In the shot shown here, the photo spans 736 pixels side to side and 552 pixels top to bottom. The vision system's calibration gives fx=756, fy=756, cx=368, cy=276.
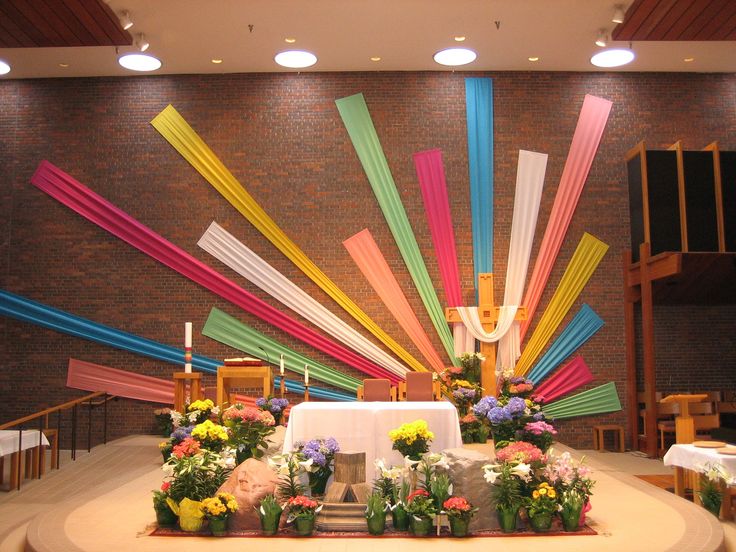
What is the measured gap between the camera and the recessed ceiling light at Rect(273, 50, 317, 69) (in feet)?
38.1

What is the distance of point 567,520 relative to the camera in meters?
5.64

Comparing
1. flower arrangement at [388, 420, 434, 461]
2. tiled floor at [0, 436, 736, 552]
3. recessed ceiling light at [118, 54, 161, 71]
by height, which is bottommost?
tiled floor at [0, 436, 736, 552]

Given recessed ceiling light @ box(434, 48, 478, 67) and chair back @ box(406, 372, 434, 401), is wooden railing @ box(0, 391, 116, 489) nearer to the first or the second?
chair back @ box(406, 372, 434, 401)

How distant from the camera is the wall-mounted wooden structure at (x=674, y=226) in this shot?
440 inches

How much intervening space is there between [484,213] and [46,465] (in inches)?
287

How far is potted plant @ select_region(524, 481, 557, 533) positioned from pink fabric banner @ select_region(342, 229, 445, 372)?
600 cm

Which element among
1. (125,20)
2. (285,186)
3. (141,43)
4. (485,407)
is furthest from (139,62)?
(485,407)

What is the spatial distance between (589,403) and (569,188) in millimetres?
3402

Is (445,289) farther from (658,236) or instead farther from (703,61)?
(703,61)

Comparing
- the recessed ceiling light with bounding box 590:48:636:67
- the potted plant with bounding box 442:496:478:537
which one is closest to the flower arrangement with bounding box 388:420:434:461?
the potted plant with bounding box 442:496:478:537

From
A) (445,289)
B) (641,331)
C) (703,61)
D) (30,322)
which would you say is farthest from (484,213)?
(30,322)

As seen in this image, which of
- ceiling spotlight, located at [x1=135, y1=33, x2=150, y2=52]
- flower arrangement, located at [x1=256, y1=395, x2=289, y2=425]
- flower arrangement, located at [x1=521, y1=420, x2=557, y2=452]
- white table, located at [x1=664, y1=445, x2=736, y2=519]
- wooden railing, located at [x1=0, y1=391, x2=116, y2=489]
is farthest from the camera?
ceiling spotlight, located at [x1=135, y1=33, x2=150, y2=52]

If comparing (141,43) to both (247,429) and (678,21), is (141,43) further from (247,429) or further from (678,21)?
(678,21)

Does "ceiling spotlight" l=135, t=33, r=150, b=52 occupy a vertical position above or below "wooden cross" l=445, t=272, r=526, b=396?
above
